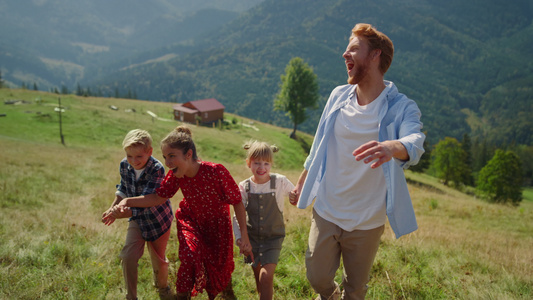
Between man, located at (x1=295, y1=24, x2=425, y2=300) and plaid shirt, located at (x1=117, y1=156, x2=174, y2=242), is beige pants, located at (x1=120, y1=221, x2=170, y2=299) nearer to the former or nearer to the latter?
plaid shirt, located at (x1=117, y1=156, x2=174, y2=242)

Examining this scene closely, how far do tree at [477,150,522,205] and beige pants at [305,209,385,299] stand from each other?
40606mm

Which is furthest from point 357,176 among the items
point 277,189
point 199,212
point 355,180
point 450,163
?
point 450,163

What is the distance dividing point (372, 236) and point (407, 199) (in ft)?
1.63

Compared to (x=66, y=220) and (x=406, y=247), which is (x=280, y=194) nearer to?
(x=406, y=247)

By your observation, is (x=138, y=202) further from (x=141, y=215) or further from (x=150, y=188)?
(x=141, y=215)

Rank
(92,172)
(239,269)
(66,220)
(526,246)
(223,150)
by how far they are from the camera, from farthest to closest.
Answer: (223,150) < (92,172) < (526,246) < (66,220) < (239,269)

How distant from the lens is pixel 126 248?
3.90 m

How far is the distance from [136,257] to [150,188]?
2.79 ft

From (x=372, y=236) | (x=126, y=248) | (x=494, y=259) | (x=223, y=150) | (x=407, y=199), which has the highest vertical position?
(x=407, y=199)

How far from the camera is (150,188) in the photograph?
12.8ft

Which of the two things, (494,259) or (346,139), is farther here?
(494,259)

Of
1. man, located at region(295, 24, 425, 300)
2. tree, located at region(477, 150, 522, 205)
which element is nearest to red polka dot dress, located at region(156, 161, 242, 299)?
man, located at region(295, 24, 425, 300)

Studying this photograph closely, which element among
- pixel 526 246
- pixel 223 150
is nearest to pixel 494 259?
pixel 526 246

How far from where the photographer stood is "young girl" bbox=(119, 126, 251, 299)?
3.48 metres
